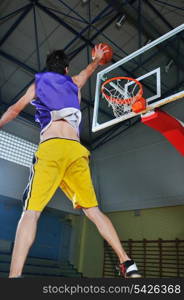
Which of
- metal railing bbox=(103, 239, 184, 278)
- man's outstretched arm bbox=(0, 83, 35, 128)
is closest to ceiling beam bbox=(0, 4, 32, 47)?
man's outstretched arm bbox=(0, 83, 35, 128)

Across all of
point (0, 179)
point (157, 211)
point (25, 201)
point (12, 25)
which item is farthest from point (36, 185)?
point (157, 211)

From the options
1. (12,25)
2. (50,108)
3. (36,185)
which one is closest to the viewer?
(36,185)

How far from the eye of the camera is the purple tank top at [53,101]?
2.03m

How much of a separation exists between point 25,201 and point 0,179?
22.8 ft

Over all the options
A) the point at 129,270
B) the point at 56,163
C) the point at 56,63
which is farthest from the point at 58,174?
the point at 56,63

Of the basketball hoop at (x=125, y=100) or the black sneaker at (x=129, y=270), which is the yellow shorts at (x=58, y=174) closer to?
the black sneaker at (x=129, y=270)

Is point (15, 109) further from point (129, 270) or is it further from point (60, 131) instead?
point (129, 270)

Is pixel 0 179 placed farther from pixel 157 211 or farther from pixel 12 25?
pixel 157 211

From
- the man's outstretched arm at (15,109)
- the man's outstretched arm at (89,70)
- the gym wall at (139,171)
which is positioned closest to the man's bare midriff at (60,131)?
the man's outstretched arm at (15,109)

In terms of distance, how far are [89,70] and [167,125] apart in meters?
2.21

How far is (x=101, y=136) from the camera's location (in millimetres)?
10812

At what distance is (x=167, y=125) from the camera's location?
4.32 metres

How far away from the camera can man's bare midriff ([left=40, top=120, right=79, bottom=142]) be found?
1.93m

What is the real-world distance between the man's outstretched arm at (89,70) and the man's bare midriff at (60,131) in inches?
18.2
